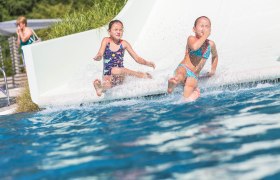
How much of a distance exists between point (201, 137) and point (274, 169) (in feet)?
3.43

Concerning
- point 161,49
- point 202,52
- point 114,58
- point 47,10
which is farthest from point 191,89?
point 47,10

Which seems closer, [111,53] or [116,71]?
[116,71]

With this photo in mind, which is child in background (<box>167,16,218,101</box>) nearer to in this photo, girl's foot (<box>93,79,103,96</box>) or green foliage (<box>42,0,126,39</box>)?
girl's foot (<box>93,79,103,96</box>)

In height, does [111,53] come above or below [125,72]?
above

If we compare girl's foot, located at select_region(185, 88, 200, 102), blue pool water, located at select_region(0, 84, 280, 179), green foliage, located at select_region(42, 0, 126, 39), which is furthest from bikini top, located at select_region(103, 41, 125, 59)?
green foliage, located at select_region(42, 0, 126, 39)

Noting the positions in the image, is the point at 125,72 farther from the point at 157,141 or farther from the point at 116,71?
the point at 157,141

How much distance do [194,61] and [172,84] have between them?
0.52 metres

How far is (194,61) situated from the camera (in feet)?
22.0

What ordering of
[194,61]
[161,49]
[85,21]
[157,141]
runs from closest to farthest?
1. [157,141]
2. [194,61]
3. [161,49]
4. [85,21]

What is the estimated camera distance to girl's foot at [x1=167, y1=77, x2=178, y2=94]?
6324mm

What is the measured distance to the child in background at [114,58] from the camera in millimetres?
7410

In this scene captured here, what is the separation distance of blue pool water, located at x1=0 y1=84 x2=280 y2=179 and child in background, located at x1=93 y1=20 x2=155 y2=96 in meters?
1.00

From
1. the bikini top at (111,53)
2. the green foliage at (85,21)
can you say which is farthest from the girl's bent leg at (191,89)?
the green foliage at (85,21)

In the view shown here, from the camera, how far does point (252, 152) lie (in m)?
3.50
